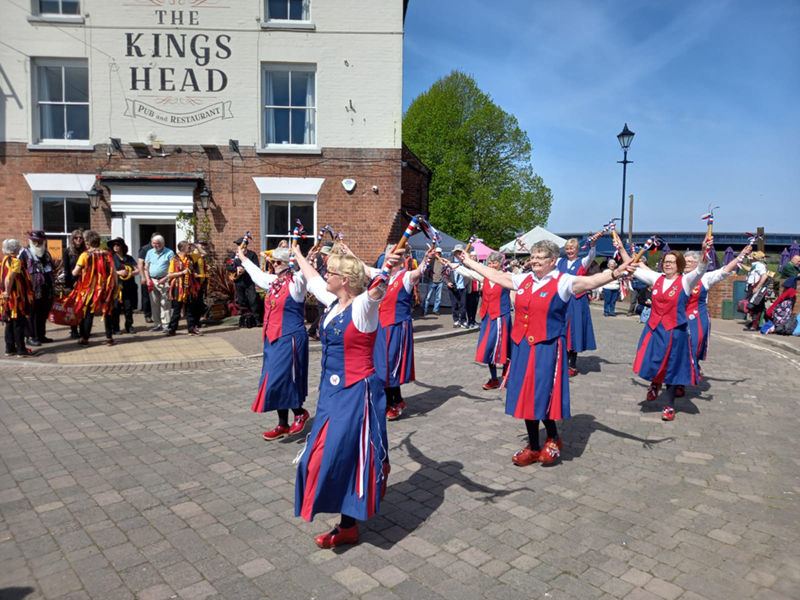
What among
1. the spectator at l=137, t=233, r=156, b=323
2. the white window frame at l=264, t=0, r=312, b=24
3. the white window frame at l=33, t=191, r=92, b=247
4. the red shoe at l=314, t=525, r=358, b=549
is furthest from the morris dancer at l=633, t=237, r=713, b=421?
the white window frame at l=33, t=191, r=92, b=247

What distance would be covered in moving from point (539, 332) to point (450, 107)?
30.2 meters

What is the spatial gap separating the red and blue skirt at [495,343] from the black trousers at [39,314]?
Result: 23.7ft

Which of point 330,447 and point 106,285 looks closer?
point 330,447

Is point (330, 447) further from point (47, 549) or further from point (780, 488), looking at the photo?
point (780, 488)

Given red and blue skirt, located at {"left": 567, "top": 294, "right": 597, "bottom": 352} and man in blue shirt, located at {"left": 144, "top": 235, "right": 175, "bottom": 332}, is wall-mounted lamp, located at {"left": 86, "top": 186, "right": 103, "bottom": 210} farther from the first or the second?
red and blue skirt, located at {"left": 567, "top": 294, "right": 597, "bottom": 352}

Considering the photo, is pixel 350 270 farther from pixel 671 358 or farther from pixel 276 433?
pixel 671 358

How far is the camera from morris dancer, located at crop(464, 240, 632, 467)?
478 centimetres

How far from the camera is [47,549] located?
3.57 m

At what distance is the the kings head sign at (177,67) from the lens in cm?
1364

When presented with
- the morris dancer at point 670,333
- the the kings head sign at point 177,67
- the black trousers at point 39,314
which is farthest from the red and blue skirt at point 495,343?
the the kings head sign at point 177,67

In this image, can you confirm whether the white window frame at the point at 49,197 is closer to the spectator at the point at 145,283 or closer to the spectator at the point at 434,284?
the spectator at the point at 145,283

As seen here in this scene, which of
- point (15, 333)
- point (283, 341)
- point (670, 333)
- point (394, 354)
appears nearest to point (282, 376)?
point (283, 341)

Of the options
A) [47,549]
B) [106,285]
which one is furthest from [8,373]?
[47,549]

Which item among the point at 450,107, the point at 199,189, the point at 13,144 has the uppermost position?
the point at 450,107
